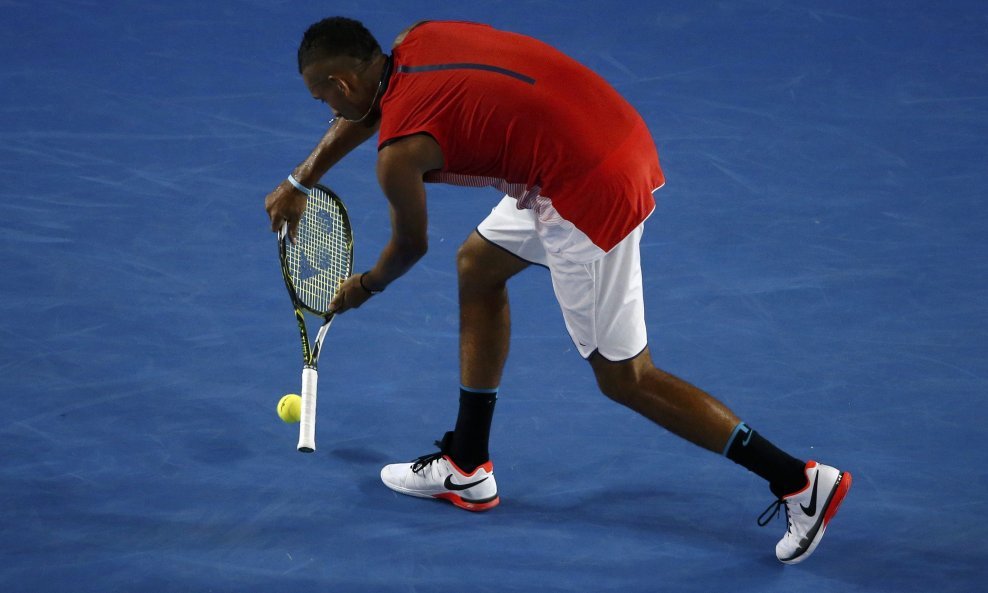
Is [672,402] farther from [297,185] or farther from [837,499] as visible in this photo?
[297,185]

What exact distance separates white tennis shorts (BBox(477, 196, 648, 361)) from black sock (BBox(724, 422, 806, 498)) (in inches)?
14.8

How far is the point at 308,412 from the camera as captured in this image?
158 inches

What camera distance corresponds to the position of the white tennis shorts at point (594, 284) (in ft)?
11.9

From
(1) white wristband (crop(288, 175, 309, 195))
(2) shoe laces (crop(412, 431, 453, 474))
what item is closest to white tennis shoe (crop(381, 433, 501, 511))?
(2) shoe laces (crop(412, 431, 453, 474))

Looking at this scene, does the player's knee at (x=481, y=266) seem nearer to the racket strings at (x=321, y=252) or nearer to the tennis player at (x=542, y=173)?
the tennis player at (x=542, y=173)

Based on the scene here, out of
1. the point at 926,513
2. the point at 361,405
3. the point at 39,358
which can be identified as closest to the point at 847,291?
the point at 926,513

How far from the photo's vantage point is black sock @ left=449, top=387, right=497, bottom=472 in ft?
13.4

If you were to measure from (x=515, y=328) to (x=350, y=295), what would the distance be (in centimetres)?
125

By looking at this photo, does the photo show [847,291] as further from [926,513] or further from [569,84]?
[569,84]

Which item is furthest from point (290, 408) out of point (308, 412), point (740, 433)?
point (740, 433)

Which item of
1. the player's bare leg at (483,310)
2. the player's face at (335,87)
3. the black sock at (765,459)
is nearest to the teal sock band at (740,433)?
the black sock at (765,459)

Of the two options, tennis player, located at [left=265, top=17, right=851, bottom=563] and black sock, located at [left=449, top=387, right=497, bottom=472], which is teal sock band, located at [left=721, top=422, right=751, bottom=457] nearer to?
tennis player, located at [left=265, top=17, right=851, bottom=563]

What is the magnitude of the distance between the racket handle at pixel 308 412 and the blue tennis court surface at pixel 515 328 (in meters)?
0.20

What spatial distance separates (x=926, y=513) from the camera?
3979 millimetres
